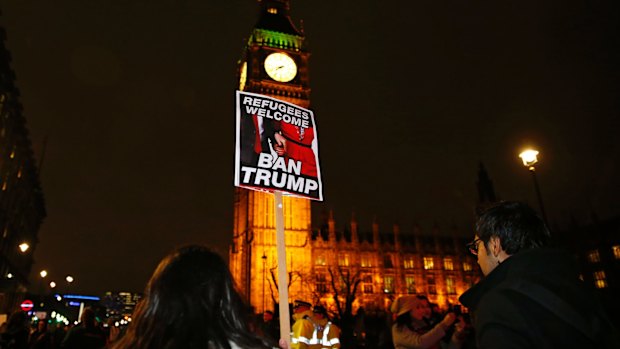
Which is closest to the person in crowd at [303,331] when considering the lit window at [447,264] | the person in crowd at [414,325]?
the person in crowd at [414,325]

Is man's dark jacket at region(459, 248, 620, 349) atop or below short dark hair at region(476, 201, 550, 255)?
below

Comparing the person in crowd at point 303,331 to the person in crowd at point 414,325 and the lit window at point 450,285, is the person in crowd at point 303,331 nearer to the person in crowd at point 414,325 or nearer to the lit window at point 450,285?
the person in crowd at point 414,325

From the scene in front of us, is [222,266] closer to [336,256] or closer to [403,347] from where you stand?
[403,347]

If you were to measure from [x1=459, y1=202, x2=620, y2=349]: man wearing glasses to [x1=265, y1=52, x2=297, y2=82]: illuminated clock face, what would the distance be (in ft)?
185

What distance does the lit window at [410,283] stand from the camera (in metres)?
58.4

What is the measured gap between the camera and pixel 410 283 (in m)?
59.3

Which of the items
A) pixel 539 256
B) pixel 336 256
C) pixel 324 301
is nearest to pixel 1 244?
pixel 324 301

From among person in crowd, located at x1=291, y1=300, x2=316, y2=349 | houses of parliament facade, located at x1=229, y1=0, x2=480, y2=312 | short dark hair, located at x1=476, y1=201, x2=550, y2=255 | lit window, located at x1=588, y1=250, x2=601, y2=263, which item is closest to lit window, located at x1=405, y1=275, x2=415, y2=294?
houses of parliament facade, located at x1=229, y1=0, x2=480, y2=312

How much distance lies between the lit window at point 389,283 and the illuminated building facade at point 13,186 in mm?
41545

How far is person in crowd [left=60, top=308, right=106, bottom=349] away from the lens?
6.07 metres

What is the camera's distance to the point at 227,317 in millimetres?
1883

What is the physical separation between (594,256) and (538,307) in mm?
63165

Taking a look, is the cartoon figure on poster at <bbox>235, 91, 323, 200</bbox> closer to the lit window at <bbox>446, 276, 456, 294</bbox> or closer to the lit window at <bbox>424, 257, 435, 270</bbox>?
the lit window at <bbox>424, 257, 435, 270</bbox>

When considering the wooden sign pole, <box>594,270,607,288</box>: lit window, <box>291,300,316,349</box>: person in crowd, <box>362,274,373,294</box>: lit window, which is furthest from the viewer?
<box>362,274,373,294</box>: lit window
